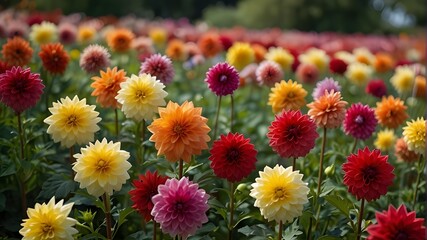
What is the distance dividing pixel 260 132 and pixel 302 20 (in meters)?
17.3

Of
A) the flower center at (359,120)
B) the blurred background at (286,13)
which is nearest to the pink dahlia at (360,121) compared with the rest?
the flower center at (359,120)

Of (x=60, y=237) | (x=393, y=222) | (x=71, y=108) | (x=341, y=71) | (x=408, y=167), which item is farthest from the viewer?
(x=341, y=71)

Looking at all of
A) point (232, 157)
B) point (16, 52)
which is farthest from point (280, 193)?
point (16, 52)

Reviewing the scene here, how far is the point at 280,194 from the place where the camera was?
245 centimetres

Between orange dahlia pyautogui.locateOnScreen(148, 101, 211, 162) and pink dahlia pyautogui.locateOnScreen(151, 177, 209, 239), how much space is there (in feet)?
0.81

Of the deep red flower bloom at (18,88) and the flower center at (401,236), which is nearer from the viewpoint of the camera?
the flower center at (401,236)

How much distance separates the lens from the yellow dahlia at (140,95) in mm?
2863

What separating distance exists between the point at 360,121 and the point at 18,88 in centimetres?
183

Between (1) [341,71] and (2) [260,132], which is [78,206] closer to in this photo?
(2) [260,132]

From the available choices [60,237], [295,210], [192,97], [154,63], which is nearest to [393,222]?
[295,210]

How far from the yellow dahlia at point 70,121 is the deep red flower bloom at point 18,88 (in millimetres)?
180

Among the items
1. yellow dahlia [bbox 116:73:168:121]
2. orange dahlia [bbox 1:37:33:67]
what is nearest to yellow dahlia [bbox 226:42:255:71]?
orange dahlia [bbox 1:37:33:67]

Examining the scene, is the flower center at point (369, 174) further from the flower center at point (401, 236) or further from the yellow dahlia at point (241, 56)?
the yellow dahlia at point (241, 56)

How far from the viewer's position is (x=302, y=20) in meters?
21.6
